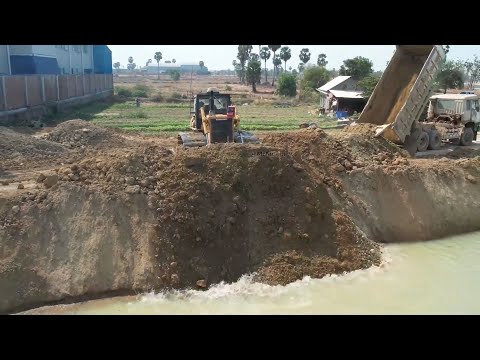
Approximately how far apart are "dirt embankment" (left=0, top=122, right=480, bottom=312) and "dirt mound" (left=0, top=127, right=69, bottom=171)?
202 inches

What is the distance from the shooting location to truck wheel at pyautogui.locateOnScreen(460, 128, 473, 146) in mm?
16984

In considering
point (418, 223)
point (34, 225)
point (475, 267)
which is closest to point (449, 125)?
point (418, 223)

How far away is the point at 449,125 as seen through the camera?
16.7 m

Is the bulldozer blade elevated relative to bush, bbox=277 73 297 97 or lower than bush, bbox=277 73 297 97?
lower

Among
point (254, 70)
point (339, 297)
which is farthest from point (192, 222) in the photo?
point (254, 70)

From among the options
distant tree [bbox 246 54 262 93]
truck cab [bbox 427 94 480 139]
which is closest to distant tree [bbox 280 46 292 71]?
distant tree [bbox 246 54 262 93]

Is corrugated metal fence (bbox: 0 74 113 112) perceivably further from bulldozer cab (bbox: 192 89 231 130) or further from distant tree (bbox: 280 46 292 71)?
distant tree (bbox: 280 46 292 71)

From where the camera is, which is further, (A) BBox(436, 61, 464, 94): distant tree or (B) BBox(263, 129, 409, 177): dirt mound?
(A) BBox(436, 61, 464, 94): distant tree

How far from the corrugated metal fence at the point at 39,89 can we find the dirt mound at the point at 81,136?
666 cm

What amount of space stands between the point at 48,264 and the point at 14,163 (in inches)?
267

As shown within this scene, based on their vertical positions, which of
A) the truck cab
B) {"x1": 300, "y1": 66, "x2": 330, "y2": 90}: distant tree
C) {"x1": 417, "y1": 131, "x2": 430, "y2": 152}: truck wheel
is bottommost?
{"x1": 417, "y1": 131, "x2": 430, "y2": 152}: truck wheel

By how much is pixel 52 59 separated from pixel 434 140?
1239 inches

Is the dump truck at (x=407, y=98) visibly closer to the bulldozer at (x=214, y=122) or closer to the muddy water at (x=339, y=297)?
the bulldozer at (x=214, y=122)

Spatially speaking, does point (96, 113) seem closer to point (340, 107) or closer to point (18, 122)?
point (18, 122)
